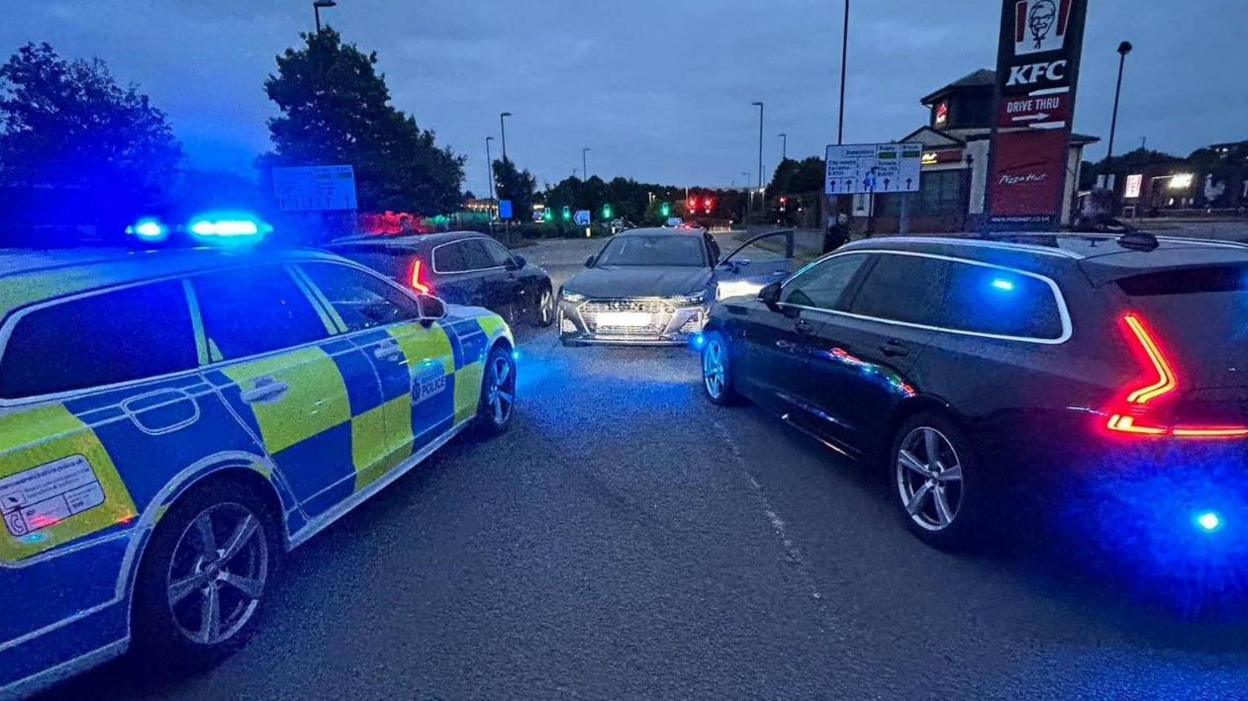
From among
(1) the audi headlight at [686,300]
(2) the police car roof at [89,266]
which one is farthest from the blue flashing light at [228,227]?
(1) the audi headlight at [686,300]

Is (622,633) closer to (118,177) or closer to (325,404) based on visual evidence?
(325,404)

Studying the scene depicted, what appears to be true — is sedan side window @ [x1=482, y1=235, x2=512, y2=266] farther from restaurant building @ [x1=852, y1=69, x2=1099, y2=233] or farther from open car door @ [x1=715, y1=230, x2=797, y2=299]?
restaurant building @ [x1=852, y1=69, x2=1099, y2=233]

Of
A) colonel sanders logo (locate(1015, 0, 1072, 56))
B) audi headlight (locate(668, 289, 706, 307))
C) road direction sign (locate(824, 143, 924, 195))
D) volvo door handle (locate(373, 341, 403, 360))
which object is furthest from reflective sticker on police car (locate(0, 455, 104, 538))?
road direction sign (locate(824, 143, 924, 195))

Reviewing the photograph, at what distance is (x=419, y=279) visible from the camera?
24.0 ft

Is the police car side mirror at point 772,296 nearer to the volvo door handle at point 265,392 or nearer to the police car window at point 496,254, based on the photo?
A: the volvo door handle at point 265,392

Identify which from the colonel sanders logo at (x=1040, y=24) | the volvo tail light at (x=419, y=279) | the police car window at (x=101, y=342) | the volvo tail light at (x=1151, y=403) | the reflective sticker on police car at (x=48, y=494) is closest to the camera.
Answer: the reflective sticker on police car at (x=48, y=494)

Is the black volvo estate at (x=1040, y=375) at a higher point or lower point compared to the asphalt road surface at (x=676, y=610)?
higher

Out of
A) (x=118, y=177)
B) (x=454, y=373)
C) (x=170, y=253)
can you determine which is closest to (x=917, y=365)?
(x=454, y=373)

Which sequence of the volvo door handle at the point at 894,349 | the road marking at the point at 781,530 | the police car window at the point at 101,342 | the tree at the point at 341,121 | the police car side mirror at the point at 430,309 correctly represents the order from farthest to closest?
the tree at the point at 341,121 → the police car side mirror at the point at 430,309 → the volvo door handle at the point at 894,349 → the road marking at the point at 781,530 → the police car window at the point at 101,342

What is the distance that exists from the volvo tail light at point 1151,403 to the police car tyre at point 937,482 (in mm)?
727

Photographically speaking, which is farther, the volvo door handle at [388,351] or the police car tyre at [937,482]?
the volvo door handle at [388,351]

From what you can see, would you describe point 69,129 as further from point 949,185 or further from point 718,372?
point 949,185

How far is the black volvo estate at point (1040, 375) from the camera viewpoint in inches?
100

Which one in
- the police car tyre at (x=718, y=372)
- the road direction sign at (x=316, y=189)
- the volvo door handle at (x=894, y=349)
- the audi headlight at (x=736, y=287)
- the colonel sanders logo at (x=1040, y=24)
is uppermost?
the colonel sanders logo at (x=1040, y=24)
